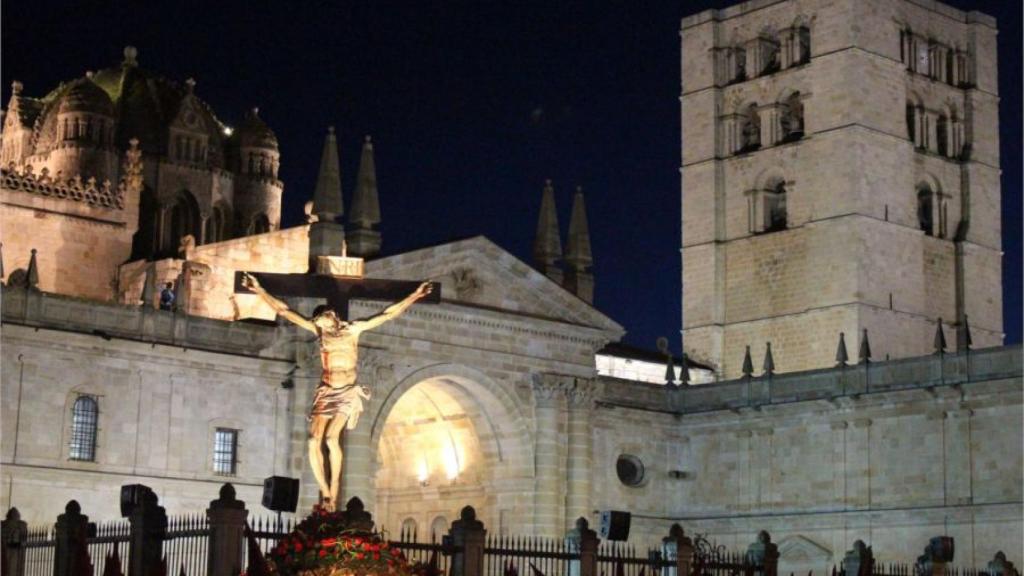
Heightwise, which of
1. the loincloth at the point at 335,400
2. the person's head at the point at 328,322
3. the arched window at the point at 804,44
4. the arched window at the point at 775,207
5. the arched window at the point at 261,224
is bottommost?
the loincloth at the point at 335,400

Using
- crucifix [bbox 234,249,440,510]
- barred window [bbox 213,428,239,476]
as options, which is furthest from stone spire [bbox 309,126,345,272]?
crucifix [bbox 234,249,440,510]

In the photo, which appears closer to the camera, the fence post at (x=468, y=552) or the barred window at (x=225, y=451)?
the fence post at (x=468, y=552)

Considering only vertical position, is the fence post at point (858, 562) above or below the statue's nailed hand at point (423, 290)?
below

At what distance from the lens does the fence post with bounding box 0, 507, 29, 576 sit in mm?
33438

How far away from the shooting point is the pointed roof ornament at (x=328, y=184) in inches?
2160

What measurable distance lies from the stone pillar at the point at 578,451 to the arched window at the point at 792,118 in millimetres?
16504

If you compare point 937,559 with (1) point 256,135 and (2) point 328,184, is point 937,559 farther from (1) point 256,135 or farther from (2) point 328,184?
(1) point 256,135

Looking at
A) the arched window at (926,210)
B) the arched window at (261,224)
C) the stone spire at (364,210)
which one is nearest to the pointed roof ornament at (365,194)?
the stone spire at (364,210)

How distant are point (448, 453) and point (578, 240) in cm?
736

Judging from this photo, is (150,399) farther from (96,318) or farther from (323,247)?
(323,247)

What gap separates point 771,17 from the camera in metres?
73.0

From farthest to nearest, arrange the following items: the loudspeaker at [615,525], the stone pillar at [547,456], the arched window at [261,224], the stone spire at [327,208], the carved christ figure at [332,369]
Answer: the arched window at [261,224]
the stone pillar at [547,456]
the stone spire at [327,208]
the loudspeaker at [615,525]
the carved christ figure at [332,369]

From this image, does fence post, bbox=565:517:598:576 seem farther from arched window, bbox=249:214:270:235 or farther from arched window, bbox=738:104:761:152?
arched window, bbox=738:104:761:152

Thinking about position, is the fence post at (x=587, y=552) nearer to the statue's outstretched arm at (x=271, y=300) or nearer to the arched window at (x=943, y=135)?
the statue's outstretched arm at (x=271, y=300)
